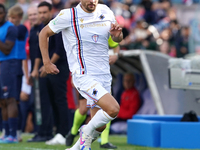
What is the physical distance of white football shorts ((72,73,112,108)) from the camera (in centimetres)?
507

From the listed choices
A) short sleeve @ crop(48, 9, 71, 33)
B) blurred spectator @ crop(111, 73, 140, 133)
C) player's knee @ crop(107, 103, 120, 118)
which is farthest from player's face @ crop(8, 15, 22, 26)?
player's knee @ crop(107, 103, 120, 118)

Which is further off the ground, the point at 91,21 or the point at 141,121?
the point at 91,21

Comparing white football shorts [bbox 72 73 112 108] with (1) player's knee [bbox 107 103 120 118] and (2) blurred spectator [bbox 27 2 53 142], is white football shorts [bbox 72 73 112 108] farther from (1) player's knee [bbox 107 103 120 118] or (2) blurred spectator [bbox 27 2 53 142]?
(2) blurred spectator [bbox 27 2 53 142]

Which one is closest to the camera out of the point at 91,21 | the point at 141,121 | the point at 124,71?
the point at 91,21

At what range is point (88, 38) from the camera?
5.30 meters

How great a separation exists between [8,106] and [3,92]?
25 cm

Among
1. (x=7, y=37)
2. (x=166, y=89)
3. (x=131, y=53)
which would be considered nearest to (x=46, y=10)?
(x=7, y=37)

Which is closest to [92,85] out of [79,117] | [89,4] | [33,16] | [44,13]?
[89,4]

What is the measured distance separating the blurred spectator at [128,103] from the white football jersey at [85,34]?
502 centimetres

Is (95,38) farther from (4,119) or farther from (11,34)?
(4,119)

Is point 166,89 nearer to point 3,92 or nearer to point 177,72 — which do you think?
point 177,72

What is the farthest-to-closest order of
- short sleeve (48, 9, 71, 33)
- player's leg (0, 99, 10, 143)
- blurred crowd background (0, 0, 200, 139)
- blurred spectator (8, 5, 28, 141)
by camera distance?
1. blurred crowd background (0, 0, 200, 139)
2. blurred spectator (8, 5, 28, 141)
3. player's leg (0, 99, 10, 143)
4. short sleeve (48, 9, 71, 33)

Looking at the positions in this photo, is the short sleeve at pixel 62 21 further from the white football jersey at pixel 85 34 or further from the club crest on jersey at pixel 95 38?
the club crest on jersey at pixel 95 38

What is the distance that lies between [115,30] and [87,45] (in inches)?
15.6
